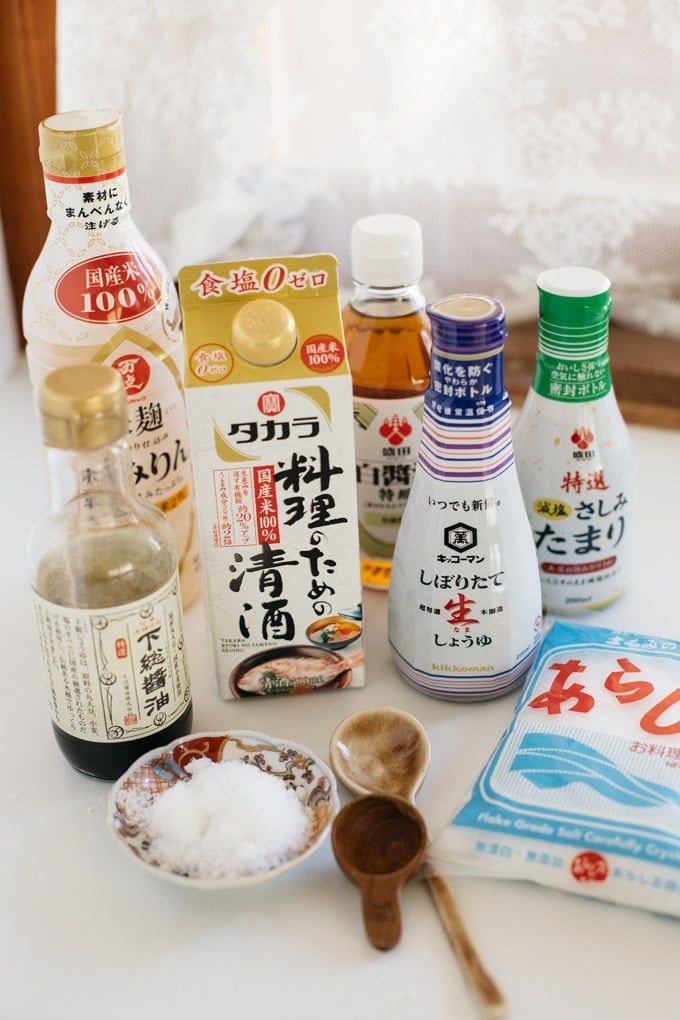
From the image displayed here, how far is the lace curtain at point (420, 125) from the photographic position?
3.36 feet

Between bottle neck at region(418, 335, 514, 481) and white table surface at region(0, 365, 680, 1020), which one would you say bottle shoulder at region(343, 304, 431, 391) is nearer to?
bottle neck at region(418, 335, 514, 481)

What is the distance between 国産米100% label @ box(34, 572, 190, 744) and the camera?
2.12 ft

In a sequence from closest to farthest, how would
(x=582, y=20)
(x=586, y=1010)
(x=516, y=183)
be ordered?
(x=586, y=1010) < (x=582, y=20) < (x=516, y=183)

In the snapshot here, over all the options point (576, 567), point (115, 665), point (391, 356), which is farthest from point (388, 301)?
point (115, 665)

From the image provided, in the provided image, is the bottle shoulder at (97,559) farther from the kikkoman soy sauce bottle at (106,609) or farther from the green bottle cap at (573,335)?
the green bottle cap at (573,335)

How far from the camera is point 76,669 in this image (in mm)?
659

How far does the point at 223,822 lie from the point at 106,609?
144 millimetres

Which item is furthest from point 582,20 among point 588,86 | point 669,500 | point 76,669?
point 76,669

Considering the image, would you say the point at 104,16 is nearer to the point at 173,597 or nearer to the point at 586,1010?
the point at 173,597

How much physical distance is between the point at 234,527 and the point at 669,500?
0.48 meters

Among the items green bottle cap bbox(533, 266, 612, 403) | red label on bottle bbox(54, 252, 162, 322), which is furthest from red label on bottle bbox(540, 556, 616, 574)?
red label on bottle bbox(54, 252, 162, 322)

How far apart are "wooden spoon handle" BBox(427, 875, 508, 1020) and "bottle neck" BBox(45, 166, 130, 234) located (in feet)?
1.59

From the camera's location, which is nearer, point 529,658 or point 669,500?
point 529,658

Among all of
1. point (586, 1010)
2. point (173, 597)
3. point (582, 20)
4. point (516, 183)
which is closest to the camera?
point (586, 1010)
